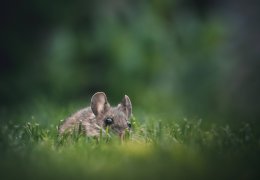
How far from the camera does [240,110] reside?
9.62 m

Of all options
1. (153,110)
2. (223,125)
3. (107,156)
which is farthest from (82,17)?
(107,156)

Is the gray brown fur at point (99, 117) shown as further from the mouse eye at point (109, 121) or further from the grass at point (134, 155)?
the grass at point (134, 155)

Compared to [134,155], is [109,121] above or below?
above

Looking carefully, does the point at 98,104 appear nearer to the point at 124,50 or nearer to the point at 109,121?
the point at 109,121

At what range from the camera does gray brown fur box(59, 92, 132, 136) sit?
273 inches

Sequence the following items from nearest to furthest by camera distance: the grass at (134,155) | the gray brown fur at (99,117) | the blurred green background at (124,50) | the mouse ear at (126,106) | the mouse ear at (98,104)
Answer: the grass at (134,155), the gray brown fur at (99,117), the mouse ear at (98,104), the mouse ear at (126,106), the blurred green background at (124,50)

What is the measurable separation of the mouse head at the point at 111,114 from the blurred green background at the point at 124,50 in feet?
12.5

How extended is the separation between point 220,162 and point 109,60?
723cm

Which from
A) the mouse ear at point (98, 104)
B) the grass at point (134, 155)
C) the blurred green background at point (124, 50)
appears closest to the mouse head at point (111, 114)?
the mouse ear at point (98, 104)

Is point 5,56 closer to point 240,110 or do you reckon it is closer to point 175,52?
point 175,52

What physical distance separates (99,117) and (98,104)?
0.12 m

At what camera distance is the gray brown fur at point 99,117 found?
6945 millimetres

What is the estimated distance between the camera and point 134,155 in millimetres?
5570

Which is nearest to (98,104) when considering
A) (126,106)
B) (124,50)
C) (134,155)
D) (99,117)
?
(99,117)
